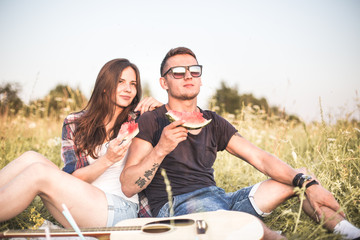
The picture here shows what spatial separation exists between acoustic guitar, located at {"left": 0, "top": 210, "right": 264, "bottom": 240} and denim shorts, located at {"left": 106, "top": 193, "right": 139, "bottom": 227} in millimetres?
453

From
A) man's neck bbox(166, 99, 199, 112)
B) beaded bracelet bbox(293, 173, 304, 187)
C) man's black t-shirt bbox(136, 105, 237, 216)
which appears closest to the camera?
beaded bracelet bbox(293, 173, 304, 187)

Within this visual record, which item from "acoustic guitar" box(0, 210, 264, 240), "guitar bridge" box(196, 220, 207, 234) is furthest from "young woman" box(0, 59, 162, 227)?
"guitar bridge" box(196, 220, 207, 234)

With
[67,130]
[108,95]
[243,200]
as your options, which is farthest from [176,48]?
[243,200]

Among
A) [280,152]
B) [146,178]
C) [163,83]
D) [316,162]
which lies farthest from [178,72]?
[280,152]

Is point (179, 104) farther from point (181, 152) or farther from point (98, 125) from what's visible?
point (98, 125)

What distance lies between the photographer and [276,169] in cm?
304

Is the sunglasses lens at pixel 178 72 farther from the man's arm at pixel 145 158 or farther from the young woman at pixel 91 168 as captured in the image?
the man's arm at pixel 145 158

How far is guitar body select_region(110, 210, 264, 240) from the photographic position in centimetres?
214

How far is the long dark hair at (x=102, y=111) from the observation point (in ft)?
11.9

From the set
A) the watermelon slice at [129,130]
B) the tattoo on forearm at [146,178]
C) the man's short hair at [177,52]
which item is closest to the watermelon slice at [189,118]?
the watermelon slice at [129,130]

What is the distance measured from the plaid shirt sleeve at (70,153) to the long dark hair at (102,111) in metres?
0.07

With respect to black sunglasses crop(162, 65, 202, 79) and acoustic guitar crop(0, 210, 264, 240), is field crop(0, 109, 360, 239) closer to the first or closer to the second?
acoustic guitar crop(0, 210, 264, 240)

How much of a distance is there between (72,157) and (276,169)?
2.39 meters

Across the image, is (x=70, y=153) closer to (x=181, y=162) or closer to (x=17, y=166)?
(x=17, y=166)
